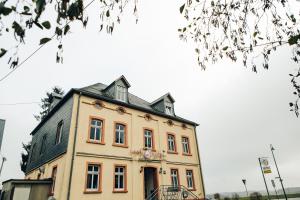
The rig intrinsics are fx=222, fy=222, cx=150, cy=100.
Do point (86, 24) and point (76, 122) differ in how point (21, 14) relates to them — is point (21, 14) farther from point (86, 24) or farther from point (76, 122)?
Answer: point (76, 122)

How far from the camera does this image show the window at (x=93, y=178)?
13680mm

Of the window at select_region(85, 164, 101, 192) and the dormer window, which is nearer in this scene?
the window at select_region(85, 164, 101, 192)

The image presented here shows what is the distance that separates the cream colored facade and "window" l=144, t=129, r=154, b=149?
13.6 inches

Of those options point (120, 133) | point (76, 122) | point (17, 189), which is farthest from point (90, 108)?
point (17, 189)

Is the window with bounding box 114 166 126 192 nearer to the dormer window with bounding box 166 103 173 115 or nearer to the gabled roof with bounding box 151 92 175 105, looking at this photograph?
the dormer window with bounding box 166 103 173 115

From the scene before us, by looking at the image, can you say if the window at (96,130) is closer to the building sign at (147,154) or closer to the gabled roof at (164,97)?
the building sign at (147,154)

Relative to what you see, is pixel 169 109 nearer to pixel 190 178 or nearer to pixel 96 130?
pixel 190 178

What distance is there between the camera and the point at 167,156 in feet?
62.6

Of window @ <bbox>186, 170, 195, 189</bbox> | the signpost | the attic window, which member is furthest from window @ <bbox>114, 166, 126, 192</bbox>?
the signpost

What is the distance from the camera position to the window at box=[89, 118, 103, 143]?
15258mm

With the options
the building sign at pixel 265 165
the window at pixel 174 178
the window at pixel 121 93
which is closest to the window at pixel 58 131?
the window at pixel 121 93

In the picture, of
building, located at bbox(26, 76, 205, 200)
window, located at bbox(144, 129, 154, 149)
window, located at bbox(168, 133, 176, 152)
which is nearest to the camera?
building, located at bbox(26, 76, 205, 200)

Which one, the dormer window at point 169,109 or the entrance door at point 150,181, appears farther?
the dormer window at point 169,109

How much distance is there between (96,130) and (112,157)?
86.1 inches
